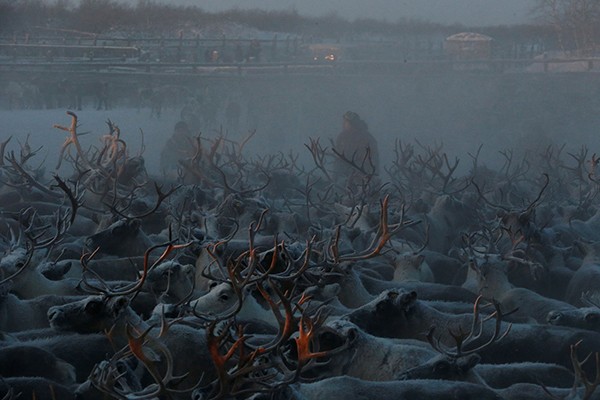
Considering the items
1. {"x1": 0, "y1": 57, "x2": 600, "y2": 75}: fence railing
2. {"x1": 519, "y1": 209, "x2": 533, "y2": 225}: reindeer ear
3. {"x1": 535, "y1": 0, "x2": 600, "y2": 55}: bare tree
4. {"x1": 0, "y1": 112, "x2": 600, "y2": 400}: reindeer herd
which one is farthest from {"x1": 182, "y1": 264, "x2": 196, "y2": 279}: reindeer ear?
{"x1": 535, "y1": 0, "x2": 600, "y2": 55}: bare tree

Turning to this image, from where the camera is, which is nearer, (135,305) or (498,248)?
(135,305)

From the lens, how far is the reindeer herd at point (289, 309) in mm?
3877

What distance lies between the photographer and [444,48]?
32375 millimetres

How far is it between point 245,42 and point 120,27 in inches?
129

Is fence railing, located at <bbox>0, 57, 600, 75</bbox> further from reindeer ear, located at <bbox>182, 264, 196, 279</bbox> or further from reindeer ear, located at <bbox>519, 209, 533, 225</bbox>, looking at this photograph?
reindeer ear, located at <bbox>182, 264, 196, 279</bbox>

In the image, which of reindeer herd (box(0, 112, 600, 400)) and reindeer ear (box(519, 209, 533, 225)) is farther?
reindeer ear (box(519, 209, 533, 225))

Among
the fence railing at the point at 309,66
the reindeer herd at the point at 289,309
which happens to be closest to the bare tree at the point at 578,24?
the fence railing at the point at 309,66

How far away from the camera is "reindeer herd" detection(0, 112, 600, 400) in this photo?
388 cm

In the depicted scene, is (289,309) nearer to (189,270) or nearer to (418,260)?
(189,270)

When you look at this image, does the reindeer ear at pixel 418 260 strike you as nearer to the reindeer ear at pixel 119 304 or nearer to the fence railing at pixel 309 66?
the reindeer ear at pixel 119 304

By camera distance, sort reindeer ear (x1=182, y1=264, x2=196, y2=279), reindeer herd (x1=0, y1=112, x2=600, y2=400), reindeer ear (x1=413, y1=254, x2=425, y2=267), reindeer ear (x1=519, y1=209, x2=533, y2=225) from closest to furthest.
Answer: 1. reindeer herd (x1=0, y1=112, x2=600, y2=400)
2. reindeer ear (x1=182, y1=264, x2=196, y2=279)
3. reindeer ear (x1=413, y1=254, x2=425, y2=267)
4. reindeer ear (x1=519, y1=209, x2=533, y2=225)

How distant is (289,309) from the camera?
3455 millimetres

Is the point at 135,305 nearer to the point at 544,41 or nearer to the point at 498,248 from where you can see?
the point at 498,248

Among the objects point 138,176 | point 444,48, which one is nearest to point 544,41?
point 444,48
